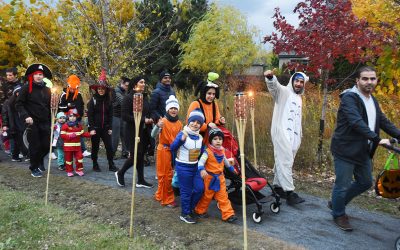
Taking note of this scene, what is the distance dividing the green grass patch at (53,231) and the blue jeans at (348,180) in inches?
94.2

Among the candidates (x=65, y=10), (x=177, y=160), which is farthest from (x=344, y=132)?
(x=65, y=10)

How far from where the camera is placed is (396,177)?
12.7 ft

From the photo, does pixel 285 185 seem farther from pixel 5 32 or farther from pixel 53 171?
pixel 5 32

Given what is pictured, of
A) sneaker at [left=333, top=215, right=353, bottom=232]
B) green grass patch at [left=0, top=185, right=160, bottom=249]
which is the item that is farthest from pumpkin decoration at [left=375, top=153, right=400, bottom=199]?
green grass patch at [left=0, top=185, right=160, bottom=249]

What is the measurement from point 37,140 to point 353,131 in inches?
217

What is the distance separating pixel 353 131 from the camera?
4406mm

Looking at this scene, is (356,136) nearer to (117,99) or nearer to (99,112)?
(99,112)

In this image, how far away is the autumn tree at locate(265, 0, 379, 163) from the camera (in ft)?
21.9

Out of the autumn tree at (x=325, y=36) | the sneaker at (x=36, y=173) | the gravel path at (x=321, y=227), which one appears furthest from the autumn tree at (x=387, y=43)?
the sneaker at (x=36, y=173)

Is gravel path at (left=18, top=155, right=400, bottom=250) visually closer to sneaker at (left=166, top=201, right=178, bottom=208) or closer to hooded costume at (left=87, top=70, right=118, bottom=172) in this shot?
sneaker at (left=166, top=201, right=178, bottom=208)

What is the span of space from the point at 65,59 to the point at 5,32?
→ 36.3 feet

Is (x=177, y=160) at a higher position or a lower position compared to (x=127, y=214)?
higher

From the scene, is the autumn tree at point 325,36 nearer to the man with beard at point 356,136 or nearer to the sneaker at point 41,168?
the man with beard at point 356,136

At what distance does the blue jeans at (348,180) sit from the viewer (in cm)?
449
